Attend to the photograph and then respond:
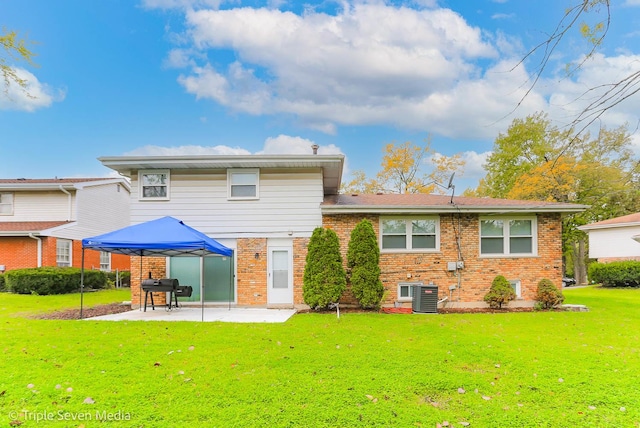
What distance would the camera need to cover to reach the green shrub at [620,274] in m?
19.4

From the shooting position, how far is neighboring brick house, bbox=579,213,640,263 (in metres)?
21.7

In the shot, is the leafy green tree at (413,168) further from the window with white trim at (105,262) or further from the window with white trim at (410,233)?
the window with white trim at (105,262)

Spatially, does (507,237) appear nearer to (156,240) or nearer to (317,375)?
(317,375)

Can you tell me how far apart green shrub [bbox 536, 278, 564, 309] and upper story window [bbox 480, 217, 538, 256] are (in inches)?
40.2

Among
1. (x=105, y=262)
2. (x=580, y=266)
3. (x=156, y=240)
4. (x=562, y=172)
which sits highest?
(x=562, y=172)

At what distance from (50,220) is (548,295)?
21.6 m

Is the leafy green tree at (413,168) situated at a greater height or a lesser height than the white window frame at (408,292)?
greater

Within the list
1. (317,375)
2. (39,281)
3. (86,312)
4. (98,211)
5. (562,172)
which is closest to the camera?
(317,375)

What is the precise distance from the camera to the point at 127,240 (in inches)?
369

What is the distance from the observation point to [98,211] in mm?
20562

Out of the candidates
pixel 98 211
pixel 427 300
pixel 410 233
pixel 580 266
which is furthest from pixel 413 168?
pixel 98 211

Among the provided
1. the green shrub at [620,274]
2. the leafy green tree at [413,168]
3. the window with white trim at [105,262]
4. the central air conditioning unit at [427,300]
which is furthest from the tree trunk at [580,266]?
the window with white trim at [105,262]

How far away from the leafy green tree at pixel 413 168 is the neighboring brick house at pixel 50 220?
18.8 m

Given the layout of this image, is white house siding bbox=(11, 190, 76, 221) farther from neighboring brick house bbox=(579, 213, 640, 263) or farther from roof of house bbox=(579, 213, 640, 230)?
neighboring brick house bbox=(579, 213, 640, 263)
